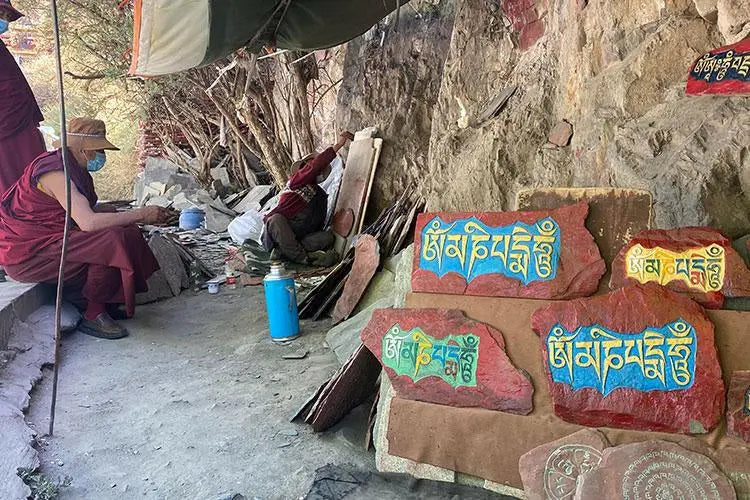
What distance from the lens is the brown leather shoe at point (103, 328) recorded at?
371 cm

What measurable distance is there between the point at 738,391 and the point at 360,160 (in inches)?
169

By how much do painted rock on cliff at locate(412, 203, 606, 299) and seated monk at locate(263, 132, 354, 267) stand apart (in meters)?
3.52

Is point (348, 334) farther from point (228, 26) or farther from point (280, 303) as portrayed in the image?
point (228, 26)

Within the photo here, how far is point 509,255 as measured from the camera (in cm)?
183

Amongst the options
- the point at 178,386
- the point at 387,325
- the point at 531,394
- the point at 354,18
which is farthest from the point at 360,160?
the point at 531,394

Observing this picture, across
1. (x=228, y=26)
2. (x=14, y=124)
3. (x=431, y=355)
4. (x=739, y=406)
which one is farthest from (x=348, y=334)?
(x=14, y=124)

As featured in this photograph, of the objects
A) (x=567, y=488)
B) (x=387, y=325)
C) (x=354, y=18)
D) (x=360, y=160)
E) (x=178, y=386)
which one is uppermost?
(x=354, y=18)

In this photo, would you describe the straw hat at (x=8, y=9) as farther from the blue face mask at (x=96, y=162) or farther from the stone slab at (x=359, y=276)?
the stone slab at (x=359, y=276)

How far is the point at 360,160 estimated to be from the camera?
5414 millimetres

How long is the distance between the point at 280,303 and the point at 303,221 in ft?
6.70

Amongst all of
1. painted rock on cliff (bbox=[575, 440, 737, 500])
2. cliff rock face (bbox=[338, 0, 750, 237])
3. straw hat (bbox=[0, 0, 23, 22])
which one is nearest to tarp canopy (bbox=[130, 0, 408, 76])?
cliff rock face (bbox=[338, 0, 750, 237])

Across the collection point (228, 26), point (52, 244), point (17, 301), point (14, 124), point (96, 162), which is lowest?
point (17, 301)

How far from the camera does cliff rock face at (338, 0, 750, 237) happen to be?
197 cm

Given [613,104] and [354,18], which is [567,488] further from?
[354,18]
